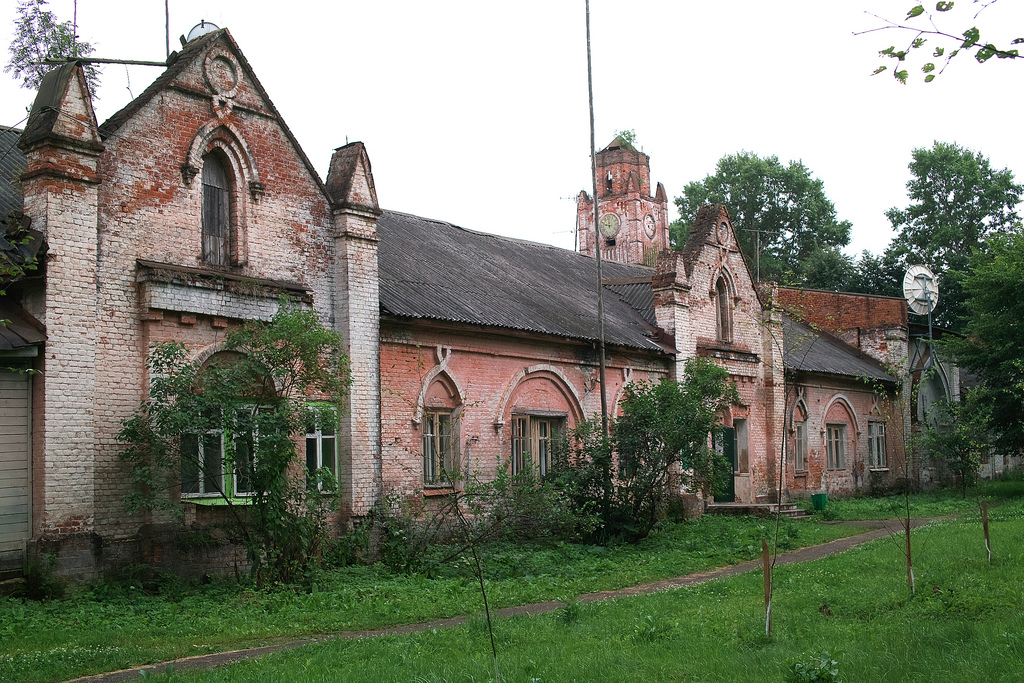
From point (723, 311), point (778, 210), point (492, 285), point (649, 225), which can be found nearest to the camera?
point (492, 285)

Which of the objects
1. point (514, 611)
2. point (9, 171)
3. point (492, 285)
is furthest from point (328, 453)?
point (492, 285)

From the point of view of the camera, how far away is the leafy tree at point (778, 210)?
5284 cm

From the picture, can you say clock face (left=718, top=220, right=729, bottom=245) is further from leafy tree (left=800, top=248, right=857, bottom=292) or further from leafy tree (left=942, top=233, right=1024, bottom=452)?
leafy tree (left=800, top=248, right=857, bottom=292)

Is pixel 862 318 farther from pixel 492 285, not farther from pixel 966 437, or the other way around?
pixel 492 285

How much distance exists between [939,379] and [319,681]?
32.1m

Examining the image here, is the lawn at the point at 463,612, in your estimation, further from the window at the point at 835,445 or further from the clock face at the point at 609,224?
the clock face at the point at 609,224

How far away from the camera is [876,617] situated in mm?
10078

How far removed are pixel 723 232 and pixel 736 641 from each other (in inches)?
707

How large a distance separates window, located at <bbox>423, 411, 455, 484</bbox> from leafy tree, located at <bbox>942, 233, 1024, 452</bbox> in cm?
1527

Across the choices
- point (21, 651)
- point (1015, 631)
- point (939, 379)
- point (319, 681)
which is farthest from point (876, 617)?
point (939, 379)

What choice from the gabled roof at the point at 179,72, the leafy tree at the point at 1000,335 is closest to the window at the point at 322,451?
the gabled roof at the point at 179,72

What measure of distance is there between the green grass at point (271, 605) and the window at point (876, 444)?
1679cm

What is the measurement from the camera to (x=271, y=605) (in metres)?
11.8

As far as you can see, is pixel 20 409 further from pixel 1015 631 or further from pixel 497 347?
pixel 1015 631
